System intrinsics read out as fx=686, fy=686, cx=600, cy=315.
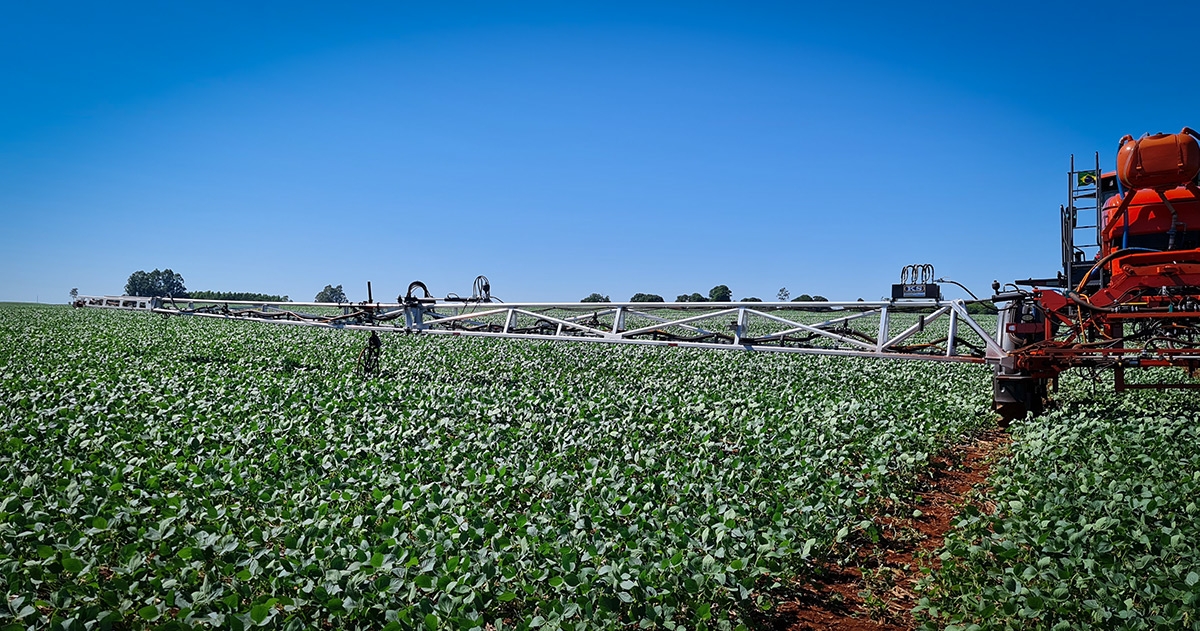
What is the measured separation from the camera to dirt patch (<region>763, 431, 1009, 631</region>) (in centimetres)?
363

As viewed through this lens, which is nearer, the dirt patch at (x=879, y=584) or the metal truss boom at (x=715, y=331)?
the dirt patch at (x=879, y=584)

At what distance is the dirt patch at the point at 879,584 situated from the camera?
363 centimetres

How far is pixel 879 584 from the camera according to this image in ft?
13.2

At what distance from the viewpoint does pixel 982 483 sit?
593 centimetres

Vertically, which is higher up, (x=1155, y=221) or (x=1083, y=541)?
(x=1155, y=221)

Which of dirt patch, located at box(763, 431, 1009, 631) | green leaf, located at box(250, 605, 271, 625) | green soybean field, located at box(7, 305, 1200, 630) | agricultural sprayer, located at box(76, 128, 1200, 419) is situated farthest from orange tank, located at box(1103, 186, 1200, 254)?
green leaf, located at box(250, 605, 271, 625)

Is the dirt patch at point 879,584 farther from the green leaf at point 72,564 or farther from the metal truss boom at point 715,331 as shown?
the green leaf at point 72,564

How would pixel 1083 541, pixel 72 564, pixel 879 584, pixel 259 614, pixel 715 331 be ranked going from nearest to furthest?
pixel 259 614
pixel 72 564
pixel 1083 541
pixel 879 584
pixel 715 331

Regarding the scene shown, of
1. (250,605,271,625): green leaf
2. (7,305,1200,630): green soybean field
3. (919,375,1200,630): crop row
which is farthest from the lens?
(7,305,1200,630): green soybean field

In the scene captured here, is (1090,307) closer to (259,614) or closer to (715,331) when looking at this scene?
(715,331)

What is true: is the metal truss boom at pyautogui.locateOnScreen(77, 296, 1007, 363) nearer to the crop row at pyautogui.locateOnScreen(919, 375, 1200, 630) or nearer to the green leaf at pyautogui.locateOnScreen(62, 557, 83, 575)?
the crop row at pyautogui.locateOnScreen(919, 375, 1200, 630)

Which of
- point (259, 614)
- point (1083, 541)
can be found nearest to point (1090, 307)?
point (1083, 541)

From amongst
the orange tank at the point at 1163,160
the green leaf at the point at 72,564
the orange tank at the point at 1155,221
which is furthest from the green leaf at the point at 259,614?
the orange tank at the point at 1155,221

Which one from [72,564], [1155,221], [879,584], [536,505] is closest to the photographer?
[72,564]
